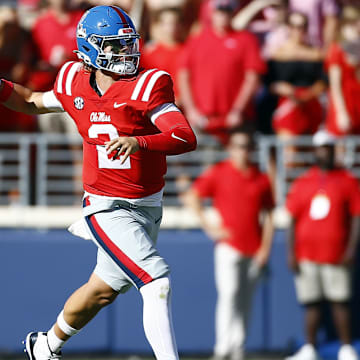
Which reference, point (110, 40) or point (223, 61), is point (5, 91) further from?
point (223, 61)

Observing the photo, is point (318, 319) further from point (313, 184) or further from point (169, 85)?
point (169, 85)

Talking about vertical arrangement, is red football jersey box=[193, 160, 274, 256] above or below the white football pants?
above

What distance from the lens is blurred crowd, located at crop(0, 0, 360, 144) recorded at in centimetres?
914

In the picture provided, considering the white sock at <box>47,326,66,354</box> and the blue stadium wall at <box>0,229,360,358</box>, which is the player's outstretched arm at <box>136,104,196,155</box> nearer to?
the white sock at <box>47,326,66,354</box>

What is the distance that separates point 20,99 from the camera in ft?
18.9

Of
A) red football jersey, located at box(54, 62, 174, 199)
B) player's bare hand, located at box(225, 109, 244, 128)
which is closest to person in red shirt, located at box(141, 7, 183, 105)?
player's bare hand, located at box(225, 109, 244, 128)

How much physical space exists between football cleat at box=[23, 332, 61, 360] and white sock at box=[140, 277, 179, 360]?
77 centimetres

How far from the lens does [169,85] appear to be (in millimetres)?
5258

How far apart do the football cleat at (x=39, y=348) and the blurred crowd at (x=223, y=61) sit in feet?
12.2

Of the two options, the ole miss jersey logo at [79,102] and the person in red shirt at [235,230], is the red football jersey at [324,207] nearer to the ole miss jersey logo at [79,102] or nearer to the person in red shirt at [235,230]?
the person in red shirt at [235,230]

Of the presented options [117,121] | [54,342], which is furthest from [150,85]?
[54,342]

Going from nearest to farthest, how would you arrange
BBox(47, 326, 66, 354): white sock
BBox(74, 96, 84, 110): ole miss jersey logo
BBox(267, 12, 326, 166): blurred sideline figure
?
BBox(74, 96, 84, 110): ole miss jersey logo, BBox(47, 326, 66, 354): white sock, BBox(267, 12, 326, 166): blurred sideline figure

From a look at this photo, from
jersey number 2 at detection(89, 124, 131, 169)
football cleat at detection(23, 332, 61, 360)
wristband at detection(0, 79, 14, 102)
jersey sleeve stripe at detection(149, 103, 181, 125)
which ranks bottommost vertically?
football cleat at detection(23, 332, 61, 360)

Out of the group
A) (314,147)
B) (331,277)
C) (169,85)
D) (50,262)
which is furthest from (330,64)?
(169,85)
